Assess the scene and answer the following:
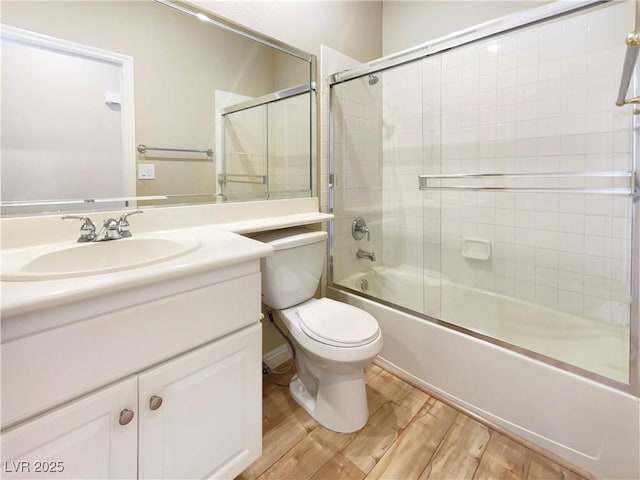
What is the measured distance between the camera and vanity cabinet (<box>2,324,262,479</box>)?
2.15 feet

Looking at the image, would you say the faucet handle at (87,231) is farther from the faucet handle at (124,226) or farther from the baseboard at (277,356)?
the baseboard at (277,356)

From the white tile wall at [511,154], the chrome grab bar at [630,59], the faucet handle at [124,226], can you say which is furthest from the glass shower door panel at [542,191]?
the faucet handle at [124,226]

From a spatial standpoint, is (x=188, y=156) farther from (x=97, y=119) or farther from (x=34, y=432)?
(x=34, y=432)

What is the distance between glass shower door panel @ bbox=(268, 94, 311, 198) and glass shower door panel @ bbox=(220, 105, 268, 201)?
2.1 inches

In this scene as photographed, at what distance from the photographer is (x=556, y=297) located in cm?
173

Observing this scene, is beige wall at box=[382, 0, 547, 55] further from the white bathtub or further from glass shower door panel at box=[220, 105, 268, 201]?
the white bathtub

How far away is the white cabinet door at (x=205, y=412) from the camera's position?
2.64 ft

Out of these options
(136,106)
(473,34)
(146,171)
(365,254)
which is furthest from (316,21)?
(365,254)

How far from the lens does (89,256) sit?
100 cm

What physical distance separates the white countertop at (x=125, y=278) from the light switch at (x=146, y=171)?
21 cm

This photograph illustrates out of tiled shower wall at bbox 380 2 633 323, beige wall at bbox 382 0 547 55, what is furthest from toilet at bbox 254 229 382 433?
beige wall at bbox 382 0 547 55

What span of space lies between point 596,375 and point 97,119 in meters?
2.01

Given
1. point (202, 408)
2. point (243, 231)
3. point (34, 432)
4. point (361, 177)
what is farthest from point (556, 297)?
point (34, 432)

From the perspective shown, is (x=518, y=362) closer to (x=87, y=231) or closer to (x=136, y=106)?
(x=87, y=231)
